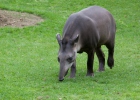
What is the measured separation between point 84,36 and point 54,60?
266 cm

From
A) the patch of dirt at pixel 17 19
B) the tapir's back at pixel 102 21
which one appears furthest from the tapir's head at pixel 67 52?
the patch of dirt at pixel 17 19

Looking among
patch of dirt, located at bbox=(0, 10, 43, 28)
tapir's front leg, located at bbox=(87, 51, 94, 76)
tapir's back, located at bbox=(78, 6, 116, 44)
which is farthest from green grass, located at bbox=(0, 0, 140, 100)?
tapir's back, located at bbox=(78, 6, 116, 44)

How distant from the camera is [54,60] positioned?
1379 cm

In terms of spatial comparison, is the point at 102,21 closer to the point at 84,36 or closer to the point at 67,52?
the point at 84,36

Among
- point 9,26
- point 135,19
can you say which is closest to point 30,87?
point 9,26

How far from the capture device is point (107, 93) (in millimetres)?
9898

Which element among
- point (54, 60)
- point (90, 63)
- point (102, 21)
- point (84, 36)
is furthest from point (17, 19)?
point (84, 36)

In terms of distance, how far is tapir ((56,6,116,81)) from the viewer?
10758 millimetres

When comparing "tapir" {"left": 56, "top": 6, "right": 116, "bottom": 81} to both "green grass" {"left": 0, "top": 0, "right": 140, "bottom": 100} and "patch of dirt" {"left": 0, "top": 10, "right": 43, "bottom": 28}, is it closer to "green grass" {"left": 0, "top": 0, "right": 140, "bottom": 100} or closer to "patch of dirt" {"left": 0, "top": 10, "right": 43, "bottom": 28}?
"green grass" {"left": 0, "top": 0, "right": 140, "bottom": 100}

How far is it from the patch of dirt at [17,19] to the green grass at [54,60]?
406 millimetres

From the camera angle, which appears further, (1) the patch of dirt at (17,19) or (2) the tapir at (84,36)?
(1) the patch of dirt at (17,19)

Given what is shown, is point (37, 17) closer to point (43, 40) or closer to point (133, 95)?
point (43, 40)

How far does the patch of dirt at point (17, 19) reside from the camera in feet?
59.6

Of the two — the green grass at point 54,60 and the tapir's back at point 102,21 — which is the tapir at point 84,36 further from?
the green grass at point 54,60
